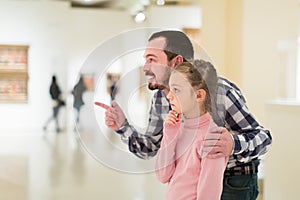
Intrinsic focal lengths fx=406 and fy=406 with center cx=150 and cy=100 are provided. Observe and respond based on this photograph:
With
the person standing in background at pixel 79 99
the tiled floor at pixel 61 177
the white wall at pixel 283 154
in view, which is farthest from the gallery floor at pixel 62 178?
the white wall at pixel 283 154

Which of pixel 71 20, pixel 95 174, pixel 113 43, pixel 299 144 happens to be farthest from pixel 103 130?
pixel 71 20

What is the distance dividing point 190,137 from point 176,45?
0.25 m

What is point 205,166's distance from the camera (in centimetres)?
92

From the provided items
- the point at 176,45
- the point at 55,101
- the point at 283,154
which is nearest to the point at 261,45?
the point at 283,154

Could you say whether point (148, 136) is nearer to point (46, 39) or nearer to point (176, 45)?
point (176, 45)

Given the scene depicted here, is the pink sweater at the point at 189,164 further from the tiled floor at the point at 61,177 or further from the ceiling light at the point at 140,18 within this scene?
the ceiling light at the point at 140,18

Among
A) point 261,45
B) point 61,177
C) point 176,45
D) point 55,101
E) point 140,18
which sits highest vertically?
point 140,18

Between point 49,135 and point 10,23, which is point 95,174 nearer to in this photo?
point 49,135

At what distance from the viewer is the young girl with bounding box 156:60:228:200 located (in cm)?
93

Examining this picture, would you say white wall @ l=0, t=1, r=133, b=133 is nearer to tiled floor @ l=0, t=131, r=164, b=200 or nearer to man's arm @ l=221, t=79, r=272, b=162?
tiled floor @ l=0, t=131, r=164, b=200

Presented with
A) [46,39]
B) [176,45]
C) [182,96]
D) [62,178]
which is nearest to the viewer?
[182,96]

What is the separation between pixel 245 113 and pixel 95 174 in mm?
3843

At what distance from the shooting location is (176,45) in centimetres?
106

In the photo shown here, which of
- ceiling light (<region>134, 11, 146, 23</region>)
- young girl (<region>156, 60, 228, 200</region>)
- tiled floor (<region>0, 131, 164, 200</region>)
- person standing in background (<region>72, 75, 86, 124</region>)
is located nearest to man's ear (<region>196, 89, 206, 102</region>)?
young girl (<region>156, 60, 228, 200</region>)
